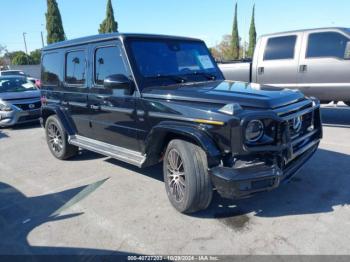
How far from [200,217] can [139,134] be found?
1.31m

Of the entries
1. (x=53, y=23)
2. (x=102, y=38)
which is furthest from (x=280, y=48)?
(x=53, y=23)

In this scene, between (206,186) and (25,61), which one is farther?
(25,61)

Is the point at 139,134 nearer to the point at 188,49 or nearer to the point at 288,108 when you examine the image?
the point at 188,49

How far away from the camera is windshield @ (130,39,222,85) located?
4142mm

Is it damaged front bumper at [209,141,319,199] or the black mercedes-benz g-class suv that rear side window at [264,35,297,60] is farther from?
damaged front bumper at [209,141,319,199]

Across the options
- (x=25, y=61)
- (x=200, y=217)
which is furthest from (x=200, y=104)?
(x=25, y=61)

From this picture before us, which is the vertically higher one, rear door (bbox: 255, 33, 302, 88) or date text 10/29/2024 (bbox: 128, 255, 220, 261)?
rear door (bbox: 255, 33, 302, 88)

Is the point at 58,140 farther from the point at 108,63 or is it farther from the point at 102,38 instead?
the point at 102,38

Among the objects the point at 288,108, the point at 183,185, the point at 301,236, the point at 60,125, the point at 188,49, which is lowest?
the point at 301,236

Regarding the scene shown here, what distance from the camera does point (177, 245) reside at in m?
3.10

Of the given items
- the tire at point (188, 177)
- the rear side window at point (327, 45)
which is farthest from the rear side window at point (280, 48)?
the tire at point (188, 177)

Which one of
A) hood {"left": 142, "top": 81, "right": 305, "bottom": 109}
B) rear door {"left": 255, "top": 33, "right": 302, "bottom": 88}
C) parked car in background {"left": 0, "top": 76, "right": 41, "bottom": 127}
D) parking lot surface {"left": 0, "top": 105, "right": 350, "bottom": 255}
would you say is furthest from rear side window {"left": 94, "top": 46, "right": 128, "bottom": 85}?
parked car in background {"left": 0, "top": 76, "right": 41, "bottom": 127}

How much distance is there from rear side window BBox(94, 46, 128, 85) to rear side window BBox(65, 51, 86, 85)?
1.35ft

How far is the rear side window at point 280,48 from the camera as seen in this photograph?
8000mm
